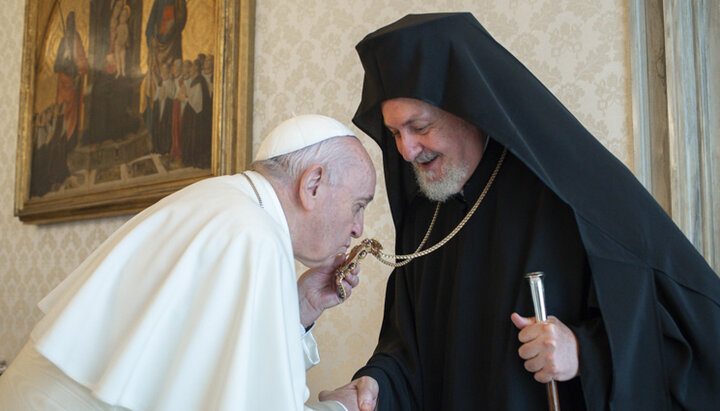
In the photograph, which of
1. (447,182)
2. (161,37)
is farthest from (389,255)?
(161,37)

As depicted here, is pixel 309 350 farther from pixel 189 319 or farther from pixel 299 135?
pixel 189 319

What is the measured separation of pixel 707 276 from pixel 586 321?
351 millimetres

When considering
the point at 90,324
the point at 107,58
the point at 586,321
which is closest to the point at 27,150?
the point at 107,58

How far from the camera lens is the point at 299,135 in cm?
212

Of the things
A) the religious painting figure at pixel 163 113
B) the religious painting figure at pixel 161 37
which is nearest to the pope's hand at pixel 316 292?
the religious painting figure at pixel 163 113

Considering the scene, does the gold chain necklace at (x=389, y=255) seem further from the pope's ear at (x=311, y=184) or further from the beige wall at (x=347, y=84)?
the beige wall at (x=347, y=84)

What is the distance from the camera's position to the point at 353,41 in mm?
3941

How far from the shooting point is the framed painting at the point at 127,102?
439cm

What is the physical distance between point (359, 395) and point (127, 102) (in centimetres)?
376

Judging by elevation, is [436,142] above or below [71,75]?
below

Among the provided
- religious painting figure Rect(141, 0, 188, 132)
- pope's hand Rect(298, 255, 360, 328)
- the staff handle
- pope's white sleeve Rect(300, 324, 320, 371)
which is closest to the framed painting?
religious painting figure Rect(141, 0, 188, 132)

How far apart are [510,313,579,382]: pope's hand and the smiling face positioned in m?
0.65

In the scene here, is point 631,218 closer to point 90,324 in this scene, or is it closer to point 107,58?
point 90,324

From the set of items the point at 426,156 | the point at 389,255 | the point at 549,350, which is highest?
the point at 426,156
